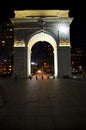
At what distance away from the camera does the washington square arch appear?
1818 inches

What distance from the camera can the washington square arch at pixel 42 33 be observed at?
46.2 m

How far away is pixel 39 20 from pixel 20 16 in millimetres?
3377

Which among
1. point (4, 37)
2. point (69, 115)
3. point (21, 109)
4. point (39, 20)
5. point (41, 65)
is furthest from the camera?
point (41, 65)

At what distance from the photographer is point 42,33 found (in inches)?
1860

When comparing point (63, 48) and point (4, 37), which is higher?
point (4, 37)

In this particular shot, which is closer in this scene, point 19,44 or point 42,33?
point 19,44

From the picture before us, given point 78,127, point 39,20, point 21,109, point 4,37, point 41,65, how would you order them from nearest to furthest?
point 78,127 < point 21,109 < point 39,20 < point 4,37 < point 41,65

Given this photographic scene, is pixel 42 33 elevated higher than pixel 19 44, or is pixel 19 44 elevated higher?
pixel 42 33

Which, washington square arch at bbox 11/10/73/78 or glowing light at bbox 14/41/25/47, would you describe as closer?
washington square arch at bbox 11/10/73/78

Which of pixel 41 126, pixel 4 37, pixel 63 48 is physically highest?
pixel 4 37

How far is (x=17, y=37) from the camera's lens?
155ft

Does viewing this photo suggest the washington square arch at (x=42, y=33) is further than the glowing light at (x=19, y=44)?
No

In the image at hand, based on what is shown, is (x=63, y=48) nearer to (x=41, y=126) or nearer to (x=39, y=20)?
(x=39, y=20)

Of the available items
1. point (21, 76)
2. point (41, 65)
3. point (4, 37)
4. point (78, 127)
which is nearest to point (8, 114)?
point (78, 127)
